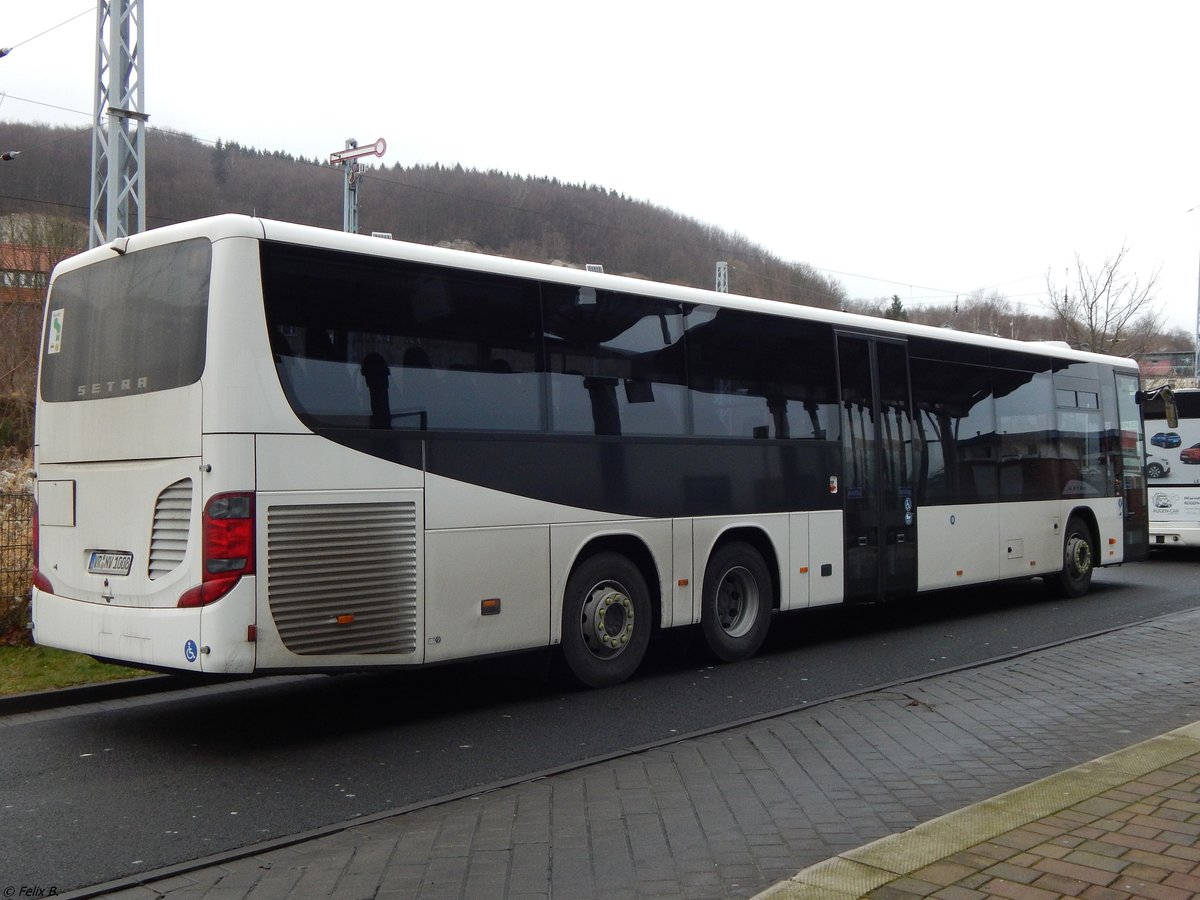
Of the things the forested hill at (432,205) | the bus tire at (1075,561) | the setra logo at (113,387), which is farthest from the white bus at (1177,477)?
the forested hill at (432,205)

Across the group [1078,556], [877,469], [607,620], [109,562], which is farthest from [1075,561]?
[109,562]

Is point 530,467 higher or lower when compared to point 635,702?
higher

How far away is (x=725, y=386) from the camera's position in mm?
10359

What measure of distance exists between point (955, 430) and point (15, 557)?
31.6ft

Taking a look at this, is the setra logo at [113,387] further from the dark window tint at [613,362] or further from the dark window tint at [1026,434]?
the dark window tint at [1026,434]

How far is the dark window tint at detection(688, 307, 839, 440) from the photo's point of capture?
1017cm

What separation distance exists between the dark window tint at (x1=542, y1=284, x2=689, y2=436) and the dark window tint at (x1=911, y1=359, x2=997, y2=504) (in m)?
3.94

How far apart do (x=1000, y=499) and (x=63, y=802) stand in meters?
10.8

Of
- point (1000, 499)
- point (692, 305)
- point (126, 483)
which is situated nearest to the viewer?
point (126, 483)

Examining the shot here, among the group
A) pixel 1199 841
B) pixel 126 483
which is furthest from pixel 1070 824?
pixel 126 483

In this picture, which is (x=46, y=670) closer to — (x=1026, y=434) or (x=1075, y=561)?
(x=1026, y=434)

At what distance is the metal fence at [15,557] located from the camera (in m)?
10.1

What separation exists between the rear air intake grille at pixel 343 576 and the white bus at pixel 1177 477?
16107 millimetres

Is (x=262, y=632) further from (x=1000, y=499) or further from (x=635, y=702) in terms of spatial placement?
(x=1000, y=499)
